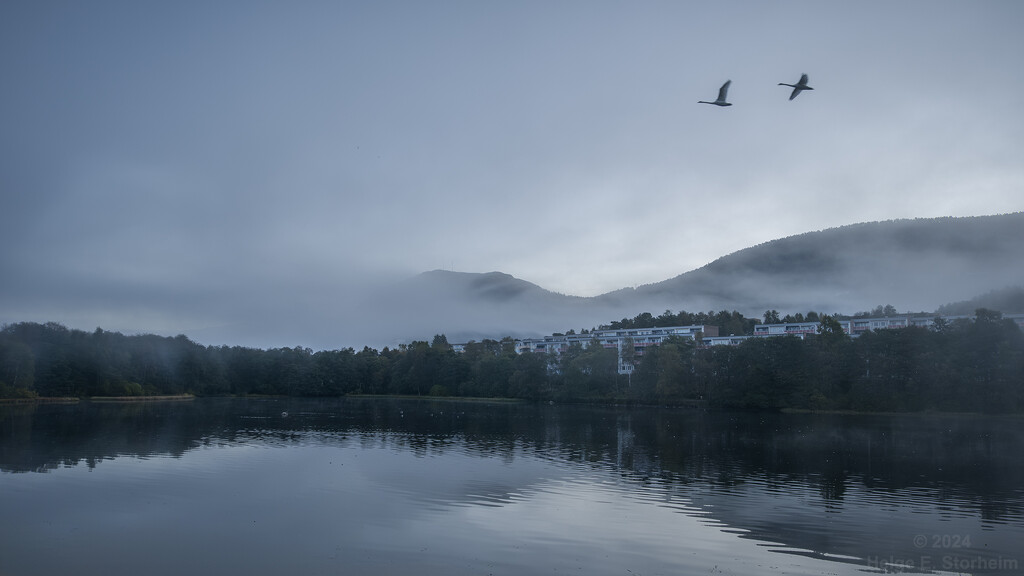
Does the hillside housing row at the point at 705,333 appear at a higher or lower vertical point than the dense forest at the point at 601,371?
higher

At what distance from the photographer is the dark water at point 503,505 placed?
47.0 ft

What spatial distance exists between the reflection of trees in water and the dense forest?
608cm

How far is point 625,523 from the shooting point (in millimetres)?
17828

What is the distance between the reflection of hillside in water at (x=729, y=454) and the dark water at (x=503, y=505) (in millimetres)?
160

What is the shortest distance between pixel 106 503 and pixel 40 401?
79.0 metres

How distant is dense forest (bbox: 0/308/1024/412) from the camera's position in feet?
212

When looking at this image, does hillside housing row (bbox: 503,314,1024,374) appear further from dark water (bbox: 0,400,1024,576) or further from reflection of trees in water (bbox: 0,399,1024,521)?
dark water (bbox: 0,400,1024,576)

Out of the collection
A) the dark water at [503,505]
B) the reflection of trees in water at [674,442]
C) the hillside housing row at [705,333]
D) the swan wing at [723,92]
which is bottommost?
the reflection of trees in water at [674,442]

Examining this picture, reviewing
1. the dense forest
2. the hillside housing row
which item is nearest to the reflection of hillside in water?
the dense forest

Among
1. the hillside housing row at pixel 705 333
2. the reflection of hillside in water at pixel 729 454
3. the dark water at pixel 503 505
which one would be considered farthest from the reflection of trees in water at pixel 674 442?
the hillside housing row at pixel 705 333

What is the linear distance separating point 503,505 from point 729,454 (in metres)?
18.6

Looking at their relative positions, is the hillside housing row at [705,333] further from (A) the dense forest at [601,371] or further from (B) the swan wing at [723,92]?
(B) the swan wing at [723,92]

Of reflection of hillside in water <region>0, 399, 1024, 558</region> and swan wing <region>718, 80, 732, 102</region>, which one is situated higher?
swan wing <region>718, 80, 732, 102</region>

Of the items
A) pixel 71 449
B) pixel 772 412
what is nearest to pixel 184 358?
pixel 71 449
